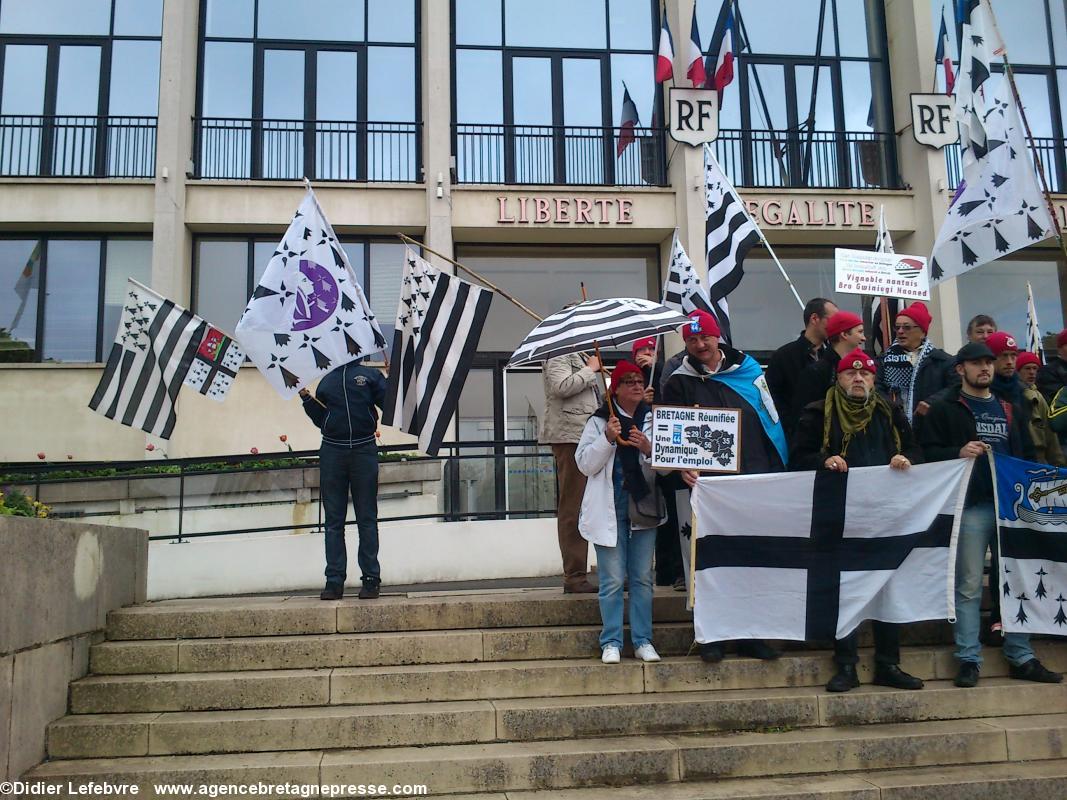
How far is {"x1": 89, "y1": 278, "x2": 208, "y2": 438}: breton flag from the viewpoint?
1057cm

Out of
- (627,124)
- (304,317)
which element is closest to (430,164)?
(627,124)

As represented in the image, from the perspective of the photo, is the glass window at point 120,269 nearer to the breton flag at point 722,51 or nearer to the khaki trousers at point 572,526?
the breton flag at point 722,51

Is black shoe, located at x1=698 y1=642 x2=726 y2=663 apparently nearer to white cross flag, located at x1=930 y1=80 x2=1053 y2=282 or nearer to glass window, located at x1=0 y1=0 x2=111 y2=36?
white cross flag, located at x1=930 y1=80 x2=1053 y2=282

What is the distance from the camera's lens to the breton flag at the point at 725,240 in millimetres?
9148

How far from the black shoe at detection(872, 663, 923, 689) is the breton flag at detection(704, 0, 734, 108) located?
1277cm

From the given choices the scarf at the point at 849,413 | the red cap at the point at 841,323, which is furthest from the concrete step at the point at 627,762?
the red cap at the point at 841,323

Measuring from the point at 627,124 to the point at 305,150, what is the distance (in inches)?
246

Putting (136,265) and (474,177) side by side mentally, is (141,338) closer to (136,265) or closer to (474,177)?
(136,265)

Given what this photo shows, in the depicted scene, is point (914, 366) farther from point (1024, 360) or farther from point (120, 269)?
point (120, 269)

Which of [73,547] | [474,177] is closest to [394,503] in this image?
[73,547]

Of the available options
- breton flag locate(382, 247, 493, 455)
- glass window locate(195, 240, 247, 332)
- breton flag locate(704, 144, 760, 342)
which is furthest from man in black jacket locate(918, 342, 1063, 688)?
glass window locate(195, 240, 247, 332)

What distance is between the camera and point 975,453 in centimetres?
623

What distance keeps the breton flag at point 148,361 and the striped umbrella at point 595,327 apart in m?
5.63

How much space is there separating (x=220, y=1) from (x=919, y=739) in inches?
710
